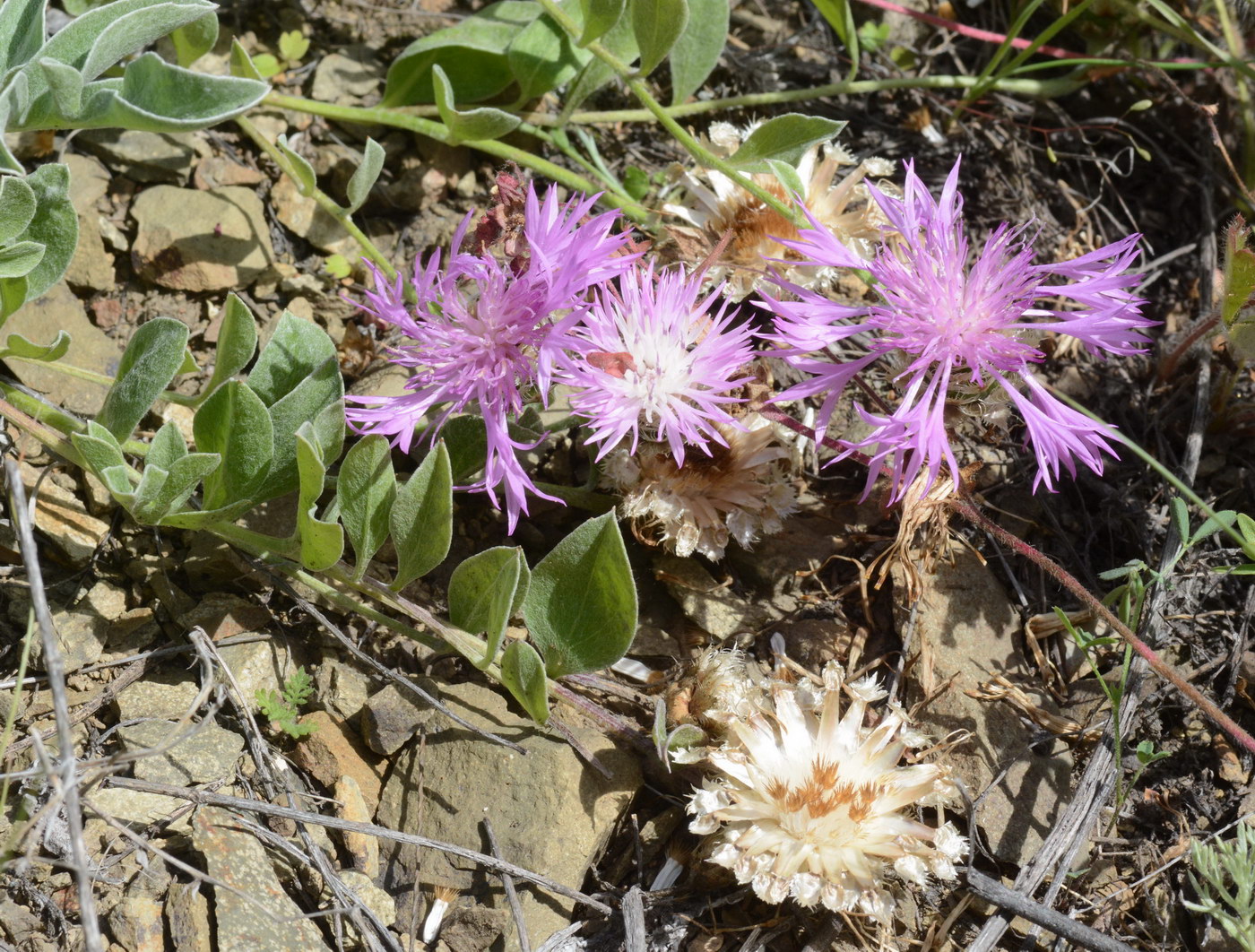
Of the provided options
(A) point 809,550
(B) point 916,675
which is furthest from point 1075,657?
(A) point 809,550

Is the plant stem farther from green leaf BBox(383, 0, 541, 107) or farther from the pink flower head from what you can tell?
green leaf BBox(383, 0, 541, 107)

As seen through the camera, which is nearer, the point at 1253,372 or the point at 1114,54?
the point at 1253,372

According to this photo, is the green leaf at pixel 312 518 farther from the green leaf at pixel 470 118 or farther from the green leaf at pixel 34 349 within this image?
the green leaf at pixel 470 118

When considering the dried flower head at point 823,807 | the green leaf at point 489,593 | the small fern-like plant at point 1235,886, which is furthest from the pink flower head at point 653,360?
the small fern-like plant at point 1235,886

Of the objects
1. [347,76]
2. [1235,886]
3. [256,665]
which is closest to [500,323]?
[256,665]

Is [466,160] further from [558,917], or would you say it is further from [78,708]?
[558,917]

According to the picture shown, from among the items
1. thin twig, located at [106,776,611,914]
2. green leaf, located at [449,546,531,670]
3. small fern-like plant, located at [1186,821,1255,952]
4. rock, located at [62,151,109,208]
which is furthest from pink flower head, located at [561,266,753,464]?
rock, located at [62,151,109,208]
